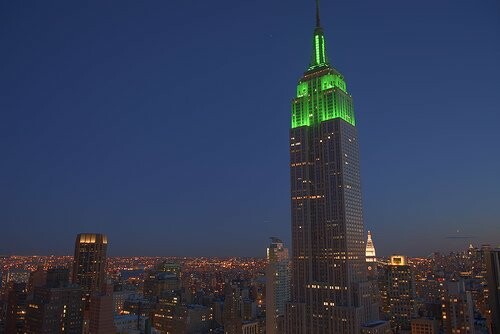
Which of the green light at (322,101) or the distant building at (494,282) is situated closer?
the distant building at (494,282)

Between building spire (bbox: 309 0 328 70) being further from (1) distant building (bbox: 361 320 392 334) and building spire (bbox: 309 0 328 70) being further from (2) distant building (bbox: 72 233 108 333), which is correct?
(2) distant building (bbox: 72 233 108 333)

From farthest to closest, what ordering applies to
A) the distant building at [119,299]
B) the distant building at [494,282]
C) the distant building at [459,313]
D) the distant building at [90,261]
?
1. the distant building at [119,299]
2. the distant building at [90,261]
3. the distant building at [459,313]
4. the distant building at [494,282]

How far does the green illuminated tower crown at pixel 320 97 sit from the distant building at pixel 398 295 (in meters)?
21.3

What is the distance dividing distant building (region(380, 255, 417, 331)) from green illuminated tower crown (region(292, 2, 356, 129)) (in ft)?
69.8

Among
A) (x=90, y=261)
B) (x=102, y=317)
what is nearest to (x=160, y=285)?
(x=90, y=261)

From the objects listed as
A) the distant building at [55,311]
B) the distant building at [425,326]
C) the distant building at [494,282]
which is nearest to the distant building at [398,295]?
the distant building at [425,326]

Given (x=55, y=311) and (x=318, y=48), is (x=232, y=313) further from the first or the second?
(x=318, y=48)

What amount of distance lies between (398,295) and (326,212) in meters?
18.5

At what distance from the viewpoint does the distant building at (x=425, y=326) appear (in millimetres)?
37375

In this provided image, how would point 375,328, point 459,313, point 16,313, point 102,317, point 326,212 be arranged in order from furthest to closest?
point 16,313 < point 102,317 < point 326,212 < point 459,313 < point 375,328

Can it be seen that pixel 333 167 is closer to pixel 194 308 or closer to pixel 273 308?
pixel 273 308

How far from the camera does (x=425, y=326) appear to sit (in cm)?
3788

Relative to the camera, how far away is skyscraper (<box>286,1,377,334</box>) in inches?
1464

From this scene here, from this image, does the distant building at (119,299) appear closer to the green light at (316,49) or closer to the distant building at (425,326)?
the distant building at (425,326)
